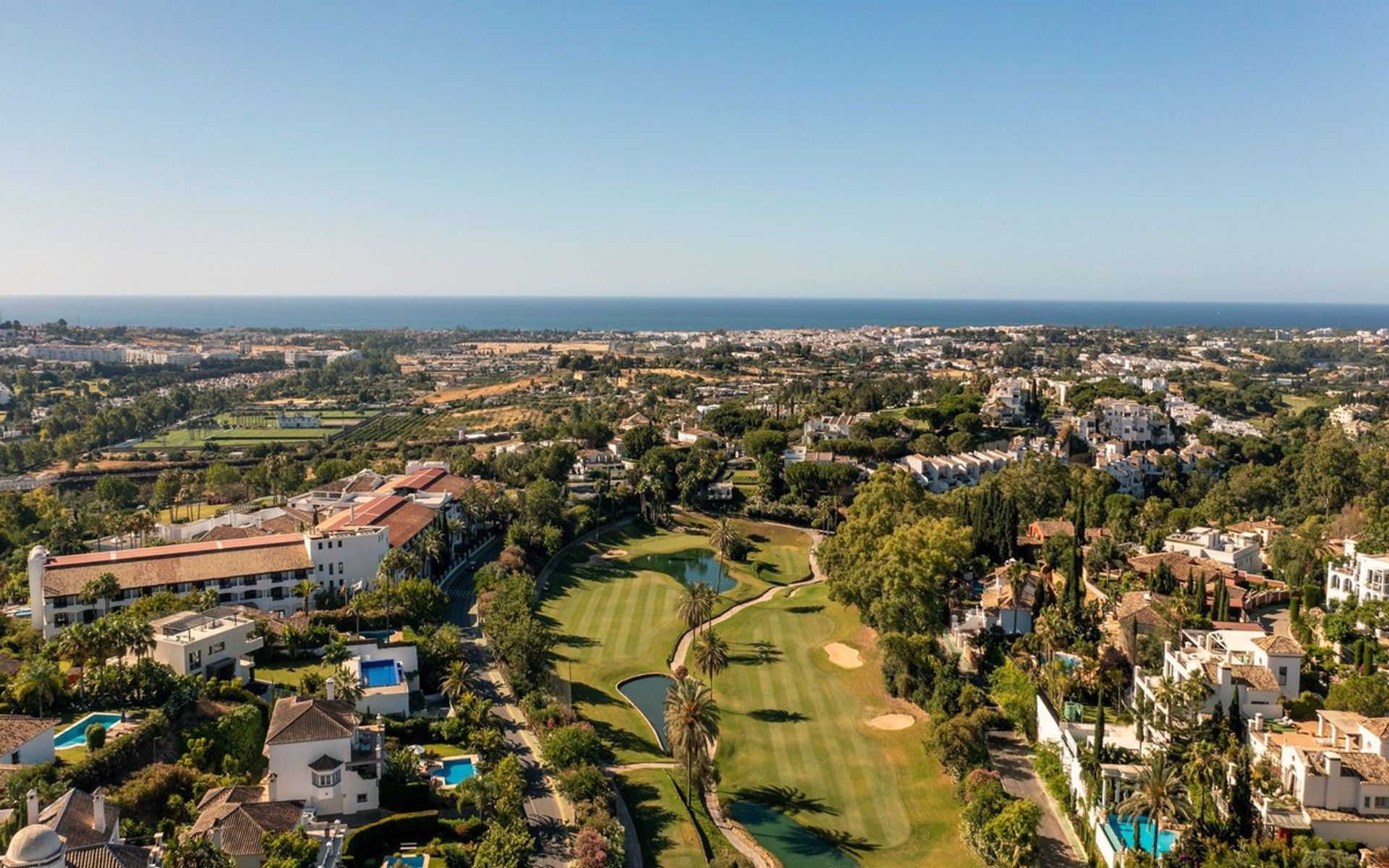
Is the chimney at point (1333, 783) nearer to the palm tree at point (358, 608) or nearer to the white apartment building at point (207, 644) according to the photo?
the white apartment building at point (207, 644)

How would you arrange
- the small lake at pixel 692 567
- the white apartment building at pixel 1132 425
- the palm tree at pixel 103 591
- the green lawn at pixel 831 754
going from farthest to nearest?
the white apartment building at pixel 1132 425
the small lake at pixel 692 567
the palm tree at pixel 103 591
the green lawn at pixel 831 754

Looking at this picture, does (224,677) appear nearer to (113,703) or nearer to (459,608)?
(113,703)

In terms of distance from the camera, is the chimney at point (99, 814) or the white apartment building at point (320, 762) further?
the white apartment building at point (320, 762)

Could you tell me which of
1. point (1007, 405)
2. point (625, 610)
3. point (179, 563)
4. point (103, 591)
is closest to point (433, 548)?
point (625, 610)

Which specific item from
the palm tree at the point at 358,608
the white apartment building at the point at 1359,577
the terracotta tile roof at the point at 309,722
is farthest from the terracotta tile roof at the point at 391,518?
the white apartment building at the point at 1359,577

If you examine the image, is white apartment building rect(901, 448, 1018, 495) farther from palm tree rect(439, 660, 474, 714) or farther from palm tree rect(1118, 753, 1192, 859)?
palm tree rect(1118, 753, 1192, 859)

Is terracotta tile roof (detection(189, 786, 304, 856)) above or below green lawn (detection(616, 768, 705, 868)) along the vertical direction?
above

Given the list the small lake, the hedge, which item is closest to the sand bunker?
the small lake
